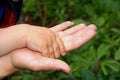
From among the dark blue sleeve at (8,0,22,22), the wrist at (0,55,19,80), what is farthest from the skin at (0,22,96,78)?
the dark blue sleeve at (8,0,22,22)

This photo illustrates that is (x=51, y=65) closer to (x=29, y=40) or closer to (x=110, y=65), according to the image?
(x=29, y=40)

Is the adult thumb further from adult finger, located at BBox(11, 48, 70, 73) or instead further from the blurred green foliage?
the blurred green foliage

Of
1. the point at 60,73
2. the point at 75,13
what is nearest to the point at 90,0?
the point at 75,13

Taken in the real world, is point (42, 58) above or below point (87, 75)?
above

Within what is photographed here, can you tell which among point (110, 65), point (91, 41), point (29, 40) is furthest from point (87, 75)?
point (91, 41)

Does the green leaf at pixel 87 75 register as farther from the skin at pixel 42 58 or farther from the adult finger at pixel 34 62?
the adult finger at pixel 34 62

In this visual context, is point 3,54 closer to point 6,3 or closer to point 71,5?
point 6,3
